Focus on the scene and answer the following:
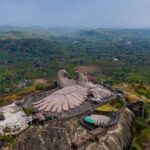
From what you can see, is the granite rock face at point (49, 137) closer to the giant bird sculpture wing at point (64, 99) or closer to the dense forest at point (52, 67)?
the giant bird sculpture wing at point (64, 99)

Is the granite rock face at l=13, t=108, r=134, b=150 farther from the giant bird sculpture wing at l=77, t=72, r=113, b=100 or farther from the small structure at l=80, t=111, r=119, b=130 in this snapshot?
the giant bird sculpture wing at l=77, t=72, r=113, b=100

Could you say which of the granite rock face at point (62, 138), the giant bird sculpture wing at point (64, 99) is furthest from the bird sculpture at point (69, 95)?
the granite rock face at point (62, 138)

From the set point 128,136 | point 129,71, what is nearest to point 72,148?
point 128,136

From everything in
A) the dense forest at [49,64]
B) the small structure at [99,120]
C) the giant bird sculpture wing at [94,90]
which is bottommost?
the dense forest at [49,64]

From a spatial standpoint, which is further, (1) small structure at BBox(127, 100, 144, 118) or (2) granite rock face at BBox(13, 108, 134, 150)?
(1) small structure at BBox(127, 100, 144, 118)

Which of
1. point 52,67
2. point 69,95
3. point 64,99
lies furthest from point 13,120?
point 52,67

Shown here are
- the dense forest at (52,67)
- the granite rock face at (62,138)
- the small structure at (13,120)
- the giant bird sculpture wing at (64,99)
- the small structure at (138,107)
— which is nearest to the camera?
the granite rock face at (62,138)

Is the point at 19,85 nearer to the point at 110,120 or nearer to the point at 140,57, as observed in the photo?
the point at 110,120

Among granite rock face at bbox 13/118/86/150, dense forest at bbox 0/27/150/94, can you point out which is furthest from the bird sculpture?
dense forest at bbox 0/27/150/94
